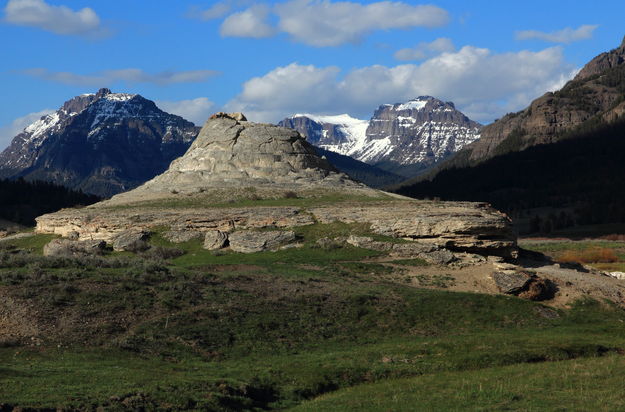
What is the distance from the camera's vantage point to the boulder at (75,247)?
48.0 metres

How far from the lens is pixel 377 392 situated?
2291cm

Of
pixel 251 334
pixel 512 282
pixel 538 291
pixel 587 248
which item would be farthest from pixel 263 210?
pixel 587 248

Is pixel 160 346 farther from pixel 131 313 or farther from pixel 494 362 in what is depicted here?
pixel 494 362

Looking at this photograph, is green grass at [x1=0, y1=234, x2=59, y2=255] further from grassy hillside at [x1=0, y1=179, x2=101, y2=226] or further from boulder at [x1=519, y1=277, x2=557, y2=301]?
grassy hillside at [x1=0, y1=179, x2=101, y2=226]

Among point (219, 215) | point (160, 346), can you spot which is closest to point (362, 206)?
point (219, 215)

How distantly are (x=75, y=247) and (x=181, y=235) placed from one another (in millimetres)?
7223

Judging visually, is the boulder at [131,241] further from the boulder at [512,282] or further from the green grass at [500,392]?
the green grass at [500,392]

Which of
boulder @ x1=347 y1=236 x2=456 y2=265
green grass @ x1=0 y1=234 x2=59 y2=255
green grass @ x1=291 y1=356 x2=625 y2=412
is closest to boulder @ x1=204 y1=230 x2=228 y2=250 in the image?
boulder @ x1=347 y1=236 x2=456 y2=265

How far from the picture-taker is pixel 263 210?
168 feet

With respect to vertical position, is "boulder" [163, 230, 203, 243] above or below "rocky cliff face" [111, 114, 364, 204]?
below

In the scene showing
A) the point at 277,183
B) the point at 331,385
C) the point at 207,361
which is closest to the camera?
the point at 331,385

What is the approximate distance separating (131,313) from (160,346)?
340cm

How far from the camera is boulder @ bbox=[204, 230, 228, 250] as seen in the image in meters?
48.3

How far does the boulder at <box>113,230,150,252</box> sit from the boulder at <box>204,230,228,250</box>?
4058 millimetres
